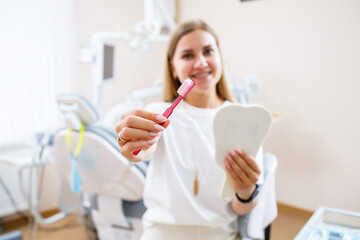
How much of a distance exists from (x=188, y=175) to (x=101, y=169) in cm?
51

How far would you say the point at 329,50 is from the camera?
2.83 ft

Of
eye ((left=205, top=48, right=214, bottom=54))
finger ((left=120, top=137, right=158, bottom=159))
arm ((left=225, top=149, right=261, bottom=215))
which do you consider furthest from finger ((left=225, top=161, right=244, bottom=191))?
eye ((left=205, top=48, right=214, bottom=54))

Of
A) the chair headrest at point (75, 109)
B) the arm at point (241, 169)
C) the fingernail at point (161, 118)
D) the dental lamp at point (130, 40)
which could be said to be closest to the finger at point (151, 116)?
the fingernail at point (161, 118)

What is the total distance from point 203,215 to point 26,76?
1.61 meters

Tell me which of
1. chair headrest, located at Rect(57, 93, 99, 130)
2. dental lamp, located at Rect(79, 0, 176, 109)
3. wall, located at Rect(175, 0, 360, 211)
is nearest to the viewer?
wall, located at Rect(175, 0, 360, 211)

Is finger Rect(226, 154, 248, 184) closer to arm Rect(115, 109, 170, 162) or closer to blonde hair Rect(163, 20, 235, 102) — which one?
arm Rect(115, 109, 170, 162)

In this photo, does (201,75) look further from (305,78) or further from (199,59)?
(305,78)

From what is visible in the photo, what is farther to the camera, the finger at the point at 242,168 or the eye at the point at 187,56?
the eye at the point at 187,56

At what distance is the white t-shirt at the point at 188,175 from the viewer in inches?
24.4

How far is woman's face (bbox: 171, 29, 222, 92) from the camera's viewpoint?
55 centimetres

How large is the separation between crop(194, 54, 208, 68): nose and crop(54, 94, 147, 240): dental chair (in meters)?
0.45

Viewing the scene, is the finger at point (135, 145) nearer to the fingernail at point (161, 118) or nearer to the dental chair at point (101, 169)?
the fingernail at point (161, 118)


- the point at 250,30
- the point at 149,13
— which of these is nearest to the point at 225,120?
the point at 250,30

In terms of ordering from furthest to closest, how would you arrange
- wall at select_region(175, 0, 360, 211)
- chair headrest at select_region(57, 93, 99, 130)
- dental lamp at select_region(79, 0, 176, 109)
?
1. dental lamp at select_region(79, 0, 176, 109)
2. chair headrest at select_region(57, 93, 99, 130)
3. wall at select_region(175, 0, 360, 211)
